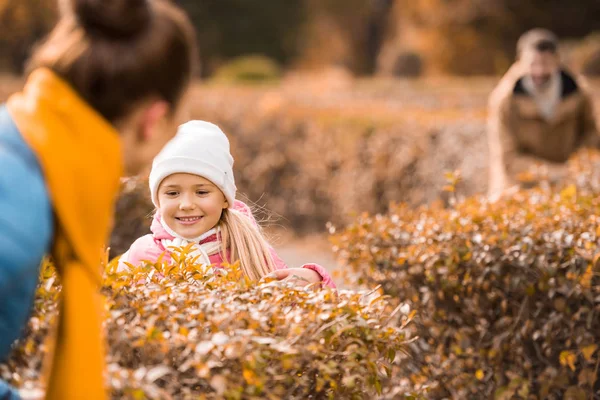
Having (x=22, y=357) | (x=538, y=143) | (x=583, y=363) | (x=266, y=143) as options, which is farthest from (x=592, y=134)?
(x=22, y=357)

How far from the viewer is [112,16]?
1992 millimetres

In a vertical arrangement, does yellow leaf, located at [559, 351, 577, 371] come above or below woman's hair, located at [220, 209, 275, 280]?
below

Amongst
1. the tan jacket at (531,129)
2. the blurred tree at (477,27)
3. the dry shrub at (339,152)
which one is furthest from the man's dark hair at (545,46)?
the blurred tree at (477,27)

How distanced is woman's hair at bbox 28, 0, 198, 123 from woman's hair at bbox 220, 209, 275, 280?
5.22 ft

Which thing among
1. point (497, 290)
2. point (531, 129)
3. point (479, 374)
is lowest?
point (479, 374)

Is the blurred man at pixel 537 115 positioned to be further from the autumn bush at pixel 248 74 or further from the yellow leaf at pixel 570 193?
the autumn bush at pixel 248 74

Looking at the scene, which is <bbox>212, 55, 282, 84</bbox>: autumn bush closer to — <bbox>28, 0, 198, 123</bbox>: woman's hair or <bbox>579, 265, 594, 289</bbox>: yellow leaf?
<bbox>579, 265, 594, 289</bbox>: yellow leaf

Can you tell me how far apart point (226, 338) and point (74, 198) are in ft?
1.90

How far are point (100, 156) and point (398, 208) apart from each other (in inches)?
129

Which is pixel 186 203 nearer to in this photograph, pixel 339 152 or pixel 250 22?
pixel 339 152

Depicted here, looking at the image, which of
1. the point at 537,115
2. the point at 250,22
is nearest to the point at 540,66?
the point at 537,115

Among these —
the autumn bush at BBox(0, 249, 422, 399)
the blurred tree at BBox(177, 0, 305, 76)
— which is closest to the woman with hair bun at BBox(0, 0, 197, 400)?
the autumn bush at BBox(0, 249, 422, 399)

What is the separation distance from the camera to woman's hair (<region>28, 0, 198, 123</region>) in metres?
1.98

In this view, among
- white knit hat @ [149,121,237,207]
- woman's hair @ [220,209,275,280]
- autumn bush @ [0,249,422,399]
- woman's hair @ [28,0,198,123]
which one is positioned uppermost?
white knit hat @ [149,121,237,207]
